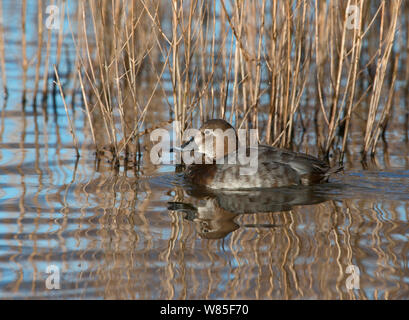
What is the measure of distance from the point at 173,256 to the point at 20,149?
10.1 feet

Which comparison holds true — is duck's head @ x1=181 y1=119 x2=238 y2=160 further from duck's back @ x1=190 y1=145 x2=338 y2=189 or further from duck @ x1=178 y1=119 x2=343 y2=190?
duck's back @ x1=190 y1=145 x2=338 y2=189

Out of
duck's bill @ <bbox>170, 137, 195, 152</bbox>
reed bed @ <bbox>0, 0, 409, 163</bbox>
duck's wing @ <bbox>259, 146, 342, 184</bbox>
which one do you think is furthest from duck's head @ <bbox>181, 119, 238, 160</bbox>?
duck's wing @ <bbox>259, 146, 342, 184</bbox>

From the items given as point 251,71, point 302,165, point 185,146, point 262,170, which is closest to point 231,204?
point 262,170

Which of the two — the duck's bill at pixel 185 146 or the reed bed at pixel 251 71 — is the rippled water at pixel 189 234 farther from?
the reed bed at pixel 251 71

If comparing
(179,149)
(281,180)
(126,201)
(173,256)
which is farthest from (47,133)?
(173,256)

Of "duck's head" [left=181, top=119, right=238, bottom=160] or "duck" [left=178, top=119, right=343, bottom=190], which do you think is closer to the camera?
"duck" [left=178, top=119, right=343, bottom=190]

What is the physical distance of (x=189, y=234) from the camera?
477cm

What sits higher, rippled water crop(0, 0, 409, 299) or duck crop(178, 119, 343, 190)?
duck crop(178, 119, 343, 190)

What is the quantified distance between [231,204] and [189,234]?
0.85m

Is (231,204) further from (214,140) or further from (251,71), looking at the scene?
(251,71)

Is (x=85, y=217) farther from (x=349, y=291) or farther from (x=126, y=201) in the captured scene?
(x=349, y=291)

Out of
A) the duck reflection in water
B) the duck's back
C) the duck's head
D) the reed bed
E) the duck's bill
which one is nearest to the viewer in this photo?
the duck reflection in water

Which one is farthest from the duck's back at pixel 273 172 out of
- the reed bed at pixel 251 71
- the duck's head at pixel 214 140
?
the reed bed at pixel 251 71

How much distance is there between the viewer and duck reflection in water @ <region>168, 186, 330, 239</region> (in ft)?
16.3
